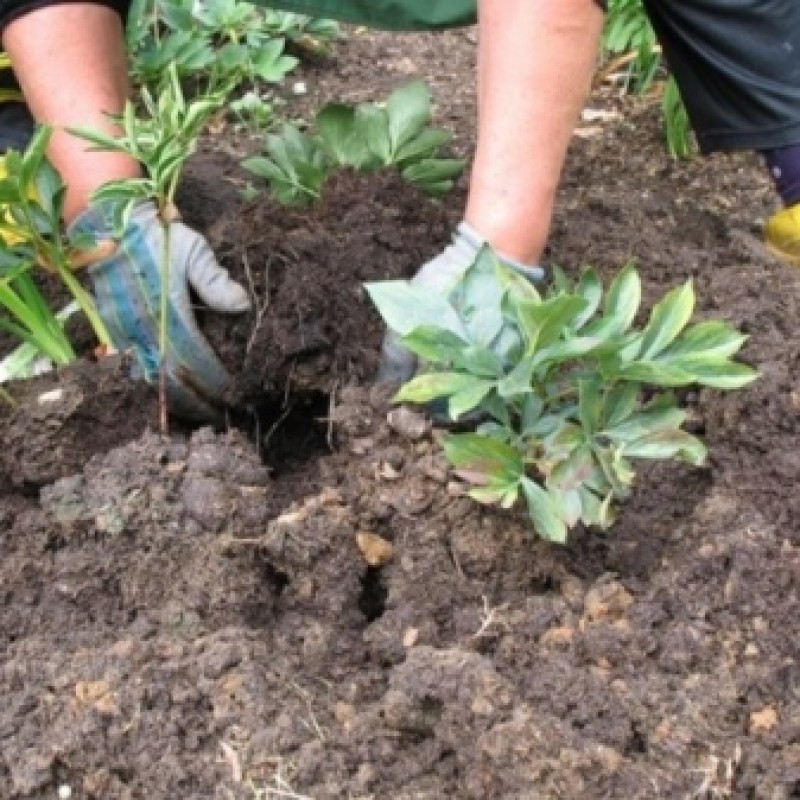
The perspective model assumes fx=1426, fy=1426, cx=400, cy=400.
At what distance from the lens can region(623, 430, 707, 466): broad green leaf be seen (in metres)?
1.32

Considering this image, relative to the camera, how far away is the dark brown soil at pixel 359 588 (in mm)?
1220

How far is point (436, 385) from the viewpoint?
1.34m

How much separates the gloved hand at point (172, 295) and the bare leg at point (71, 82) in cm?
8

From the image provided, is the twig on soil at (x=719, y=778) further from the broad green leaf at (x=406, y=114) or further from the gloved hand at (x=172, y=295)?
the broad green leaf at (x=406, y=114)

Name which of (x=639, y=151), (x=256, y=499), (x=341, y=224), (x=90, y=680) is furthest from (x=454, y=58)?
(x=90, y=680)

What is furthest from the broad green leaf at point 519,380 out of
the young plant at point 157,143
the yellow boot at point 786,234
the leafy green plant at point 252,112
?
the leafy green plant at point 252,112

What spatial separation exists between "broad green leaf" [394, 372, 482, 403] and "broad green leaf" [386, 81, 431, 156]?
606 mm

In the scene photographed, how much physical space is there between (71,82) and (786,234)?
3.21 feet

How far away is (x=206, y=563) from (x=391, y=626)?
20 cm

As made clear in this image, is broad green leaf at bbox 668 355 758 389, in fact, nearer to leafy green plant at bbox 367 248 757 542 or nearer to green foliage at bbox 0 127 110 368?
leafy green plant at bbox 367 248 757 542

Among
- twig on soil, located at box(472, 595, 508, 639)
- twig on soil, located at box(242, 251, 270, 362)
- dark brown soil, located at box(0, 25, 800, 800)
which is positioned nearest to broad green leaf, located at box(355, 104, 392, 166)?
dark brown soil, located at box(0, 25, 800, 800)

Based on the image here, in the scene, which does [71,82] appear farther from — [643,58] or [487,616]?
[643,58]

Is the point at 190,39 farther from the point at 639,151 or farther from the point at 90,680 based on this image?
the point at 90,680

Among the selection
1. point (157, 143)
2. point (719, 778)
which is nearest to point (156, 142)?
point (157, 143)
